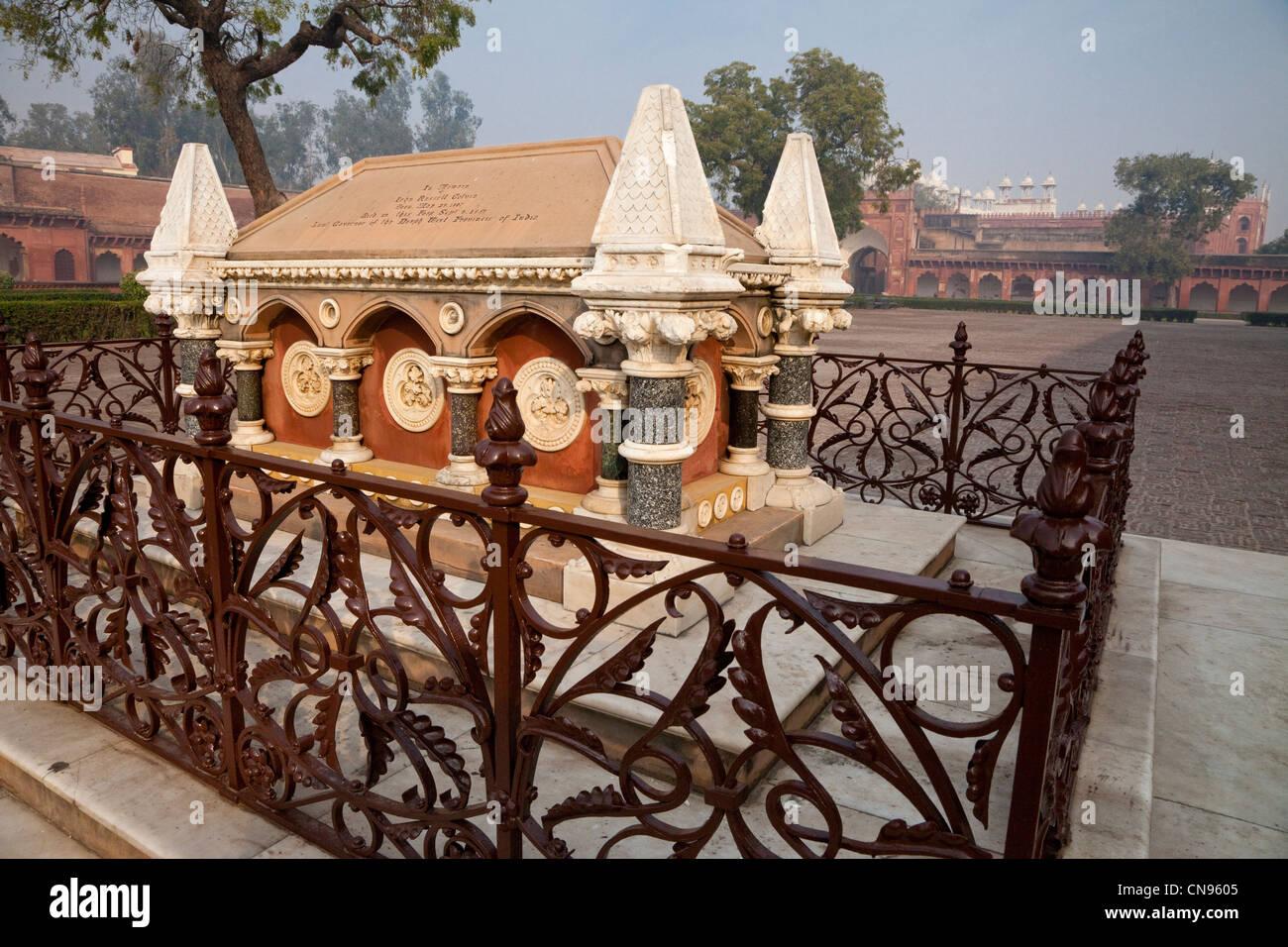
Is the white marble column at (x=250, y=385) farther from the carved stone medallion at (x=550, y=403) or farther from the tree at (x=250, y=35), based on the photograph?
the tree at (x=250, y=35)

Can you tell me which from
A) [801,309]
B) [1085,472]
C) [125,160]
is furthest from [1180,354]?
[125,160]

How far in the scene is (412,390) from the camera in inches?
197

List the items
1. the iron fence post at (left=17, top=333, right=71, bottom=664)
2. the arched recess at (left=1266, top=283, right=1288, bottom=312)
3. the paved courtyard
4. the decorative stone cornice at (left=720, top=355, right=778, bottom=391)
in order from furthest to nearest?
the arched recess at (left=1266, top=283, right=1288, bottom=312) → the paved courtyard → the decorative stone cornice at (left=720, top=355, right=778, bottom=391) → the iron fence post at (left=17, top=333, right=71, bottom=664)

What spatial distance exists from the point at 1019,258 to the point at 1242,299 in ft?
37.6

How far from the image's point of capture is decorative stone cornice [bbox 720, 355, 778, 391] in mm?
4891

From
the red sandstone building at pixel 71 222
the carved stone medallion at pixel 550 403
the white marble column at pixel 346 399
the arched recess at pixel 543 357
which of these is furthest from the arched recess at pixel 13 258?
the carved stone medallion at pixel 550 403

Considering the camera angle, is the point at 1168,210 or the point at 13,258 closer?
the point at 13,258

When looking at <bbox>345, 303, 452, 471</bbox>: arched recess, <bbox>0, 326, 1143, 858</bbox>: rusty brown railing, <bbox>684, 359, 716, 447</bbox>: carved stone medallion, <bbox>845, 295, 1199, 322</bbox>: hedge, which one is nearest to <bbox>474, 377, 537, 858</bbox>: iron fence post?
<bbox>0, 326, 1143, 858</bbox>: rusty brown railing

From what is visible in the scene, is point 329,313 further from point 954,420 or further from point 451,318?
point 954,420

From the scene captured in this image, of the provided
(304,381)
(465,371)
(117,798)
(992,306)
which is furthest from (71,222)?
(992,306)

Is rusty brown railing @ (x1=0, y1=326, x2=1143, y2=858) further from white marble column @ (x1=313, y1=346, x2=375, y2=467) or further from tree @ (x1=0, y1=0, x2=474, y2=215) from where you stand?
tree @ (x1=0, y1=0, x2=474, y2=215)

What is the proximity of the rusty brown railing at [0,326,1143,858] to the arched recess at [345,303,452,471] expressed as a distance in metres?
1.15

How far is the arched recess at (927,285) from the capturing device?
54.2 metres

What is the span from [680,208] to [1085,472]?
8.31 ft
